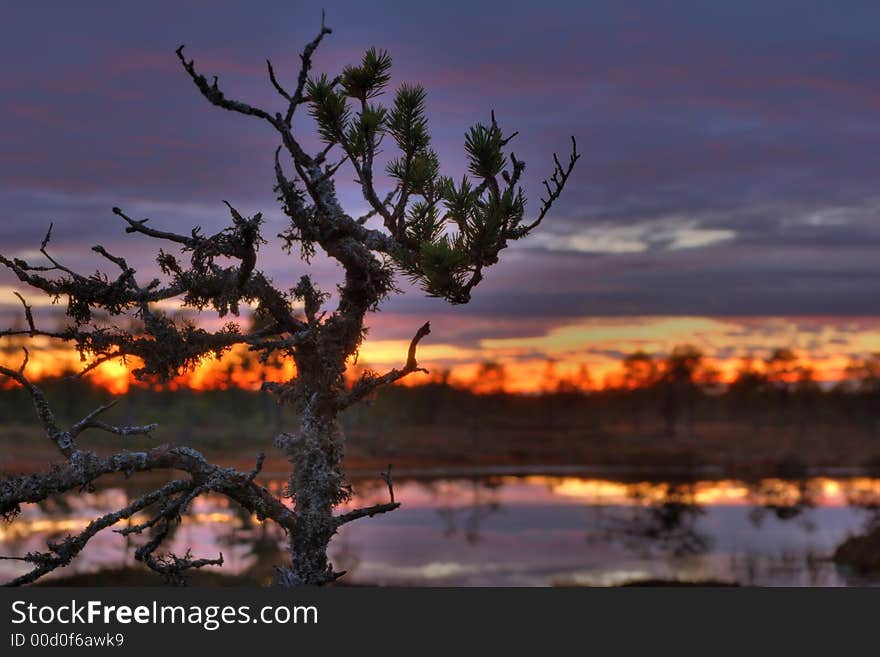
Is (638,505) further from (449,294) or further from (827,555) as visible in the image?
(449,294)

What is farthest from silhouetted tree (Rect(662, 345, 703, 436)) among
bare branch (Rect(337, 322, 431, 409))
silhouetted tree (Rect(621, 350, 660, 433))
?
bare branch (Rect(337, 322, 431, 409))

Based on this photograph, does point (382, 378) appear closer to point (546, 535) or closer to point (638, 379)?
point (546, 535)

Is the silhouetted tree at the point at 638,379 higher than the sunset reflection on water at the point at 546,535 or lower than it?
higher

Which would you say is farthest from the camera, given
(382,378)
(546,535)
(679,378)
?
(679,378)

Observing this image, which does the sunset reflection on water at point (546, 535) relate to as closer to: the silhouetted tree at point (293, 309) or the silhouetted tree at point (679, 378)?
the silhouetted tree at point (293, 309)

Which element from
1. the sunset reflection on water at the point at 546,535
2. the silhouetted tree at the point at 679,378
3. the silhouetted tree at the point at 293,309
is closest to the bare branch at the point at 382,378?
the silhouetted tree at the point at 293,309

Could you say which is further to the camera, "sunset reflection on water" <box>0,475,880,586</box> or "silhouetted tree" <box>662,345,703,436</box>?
"silhouetted tree" <box>662,345,703,436</box>

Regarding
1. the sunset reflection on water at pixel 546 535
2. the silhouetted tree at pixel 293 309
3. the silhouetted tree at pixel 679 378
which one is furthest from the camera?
the silhouetted tree at pixel 679 378

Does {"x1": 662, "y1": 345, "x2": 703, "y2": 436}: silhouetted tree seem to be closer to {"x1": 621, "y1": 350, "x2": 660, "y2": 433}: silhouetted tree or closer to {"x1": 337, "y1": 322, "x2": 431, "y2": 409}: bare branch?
{"x1": 621, "y1": 350, "x2": 660, "y2": 433}: silhouetted tree

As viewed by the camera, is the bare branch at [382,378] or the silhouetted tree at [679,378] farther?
the silhouetted tree at [679,378]

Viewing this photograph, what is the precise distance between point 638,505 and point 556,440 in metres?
43.9

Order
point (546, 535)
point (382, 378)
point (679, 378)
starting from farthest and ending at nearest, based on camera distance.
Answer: point (679, 378), point (546, 535), point (382, 378)

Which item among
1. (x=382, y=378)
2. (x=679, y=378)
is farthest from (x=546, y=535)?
(x=679, y=378)

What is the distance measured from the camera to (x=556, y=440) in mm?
92688
